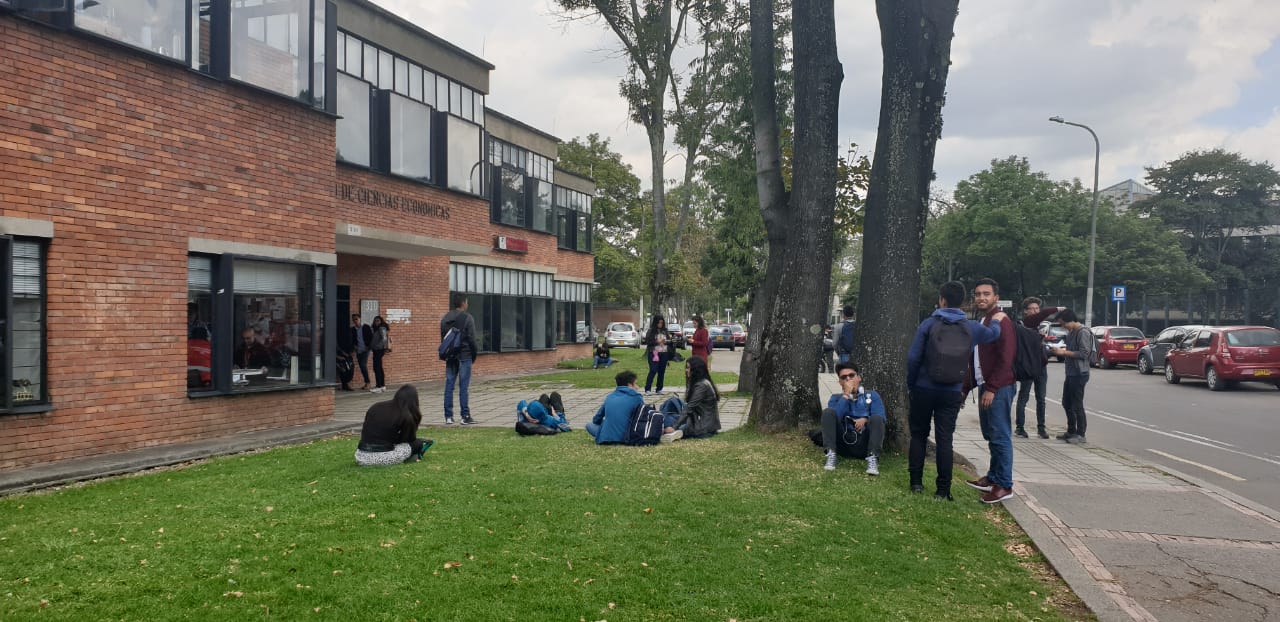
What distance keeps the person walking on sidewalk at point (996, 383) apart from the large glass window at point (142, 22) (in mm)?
9264

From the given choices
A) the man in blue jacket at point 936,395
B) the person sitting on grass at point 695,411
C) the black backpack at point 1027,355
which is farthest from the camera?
the black backpack at point 1027,355

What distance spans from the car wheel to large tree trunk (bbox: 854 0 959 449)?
49.4ft

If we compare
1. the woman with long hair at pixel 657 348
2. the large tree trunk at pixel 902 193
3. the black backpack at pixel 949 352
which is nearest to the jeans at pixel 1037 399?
the large tree trunk at pixel 902 193

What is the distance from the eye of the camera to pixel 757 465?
25.0 ft

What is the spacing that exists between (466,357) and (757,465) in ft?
18.9

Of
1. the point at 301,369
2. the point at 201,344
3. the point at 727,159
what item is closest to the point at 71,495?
the point at 201,344

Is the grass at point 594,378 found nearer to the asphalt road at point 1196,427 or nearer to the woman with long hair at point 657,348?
the woman with long hair at point 657,348

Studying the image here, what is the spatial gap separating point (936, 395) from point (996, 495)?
1.09m

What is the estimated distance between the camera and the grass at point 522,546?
167 inches

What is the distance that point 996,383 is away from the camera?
6.82 metres

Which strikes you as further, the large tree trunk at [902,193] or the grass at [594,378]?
the grass at [594,378]

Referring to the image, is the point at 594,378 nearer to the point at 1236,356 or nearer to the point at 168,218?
the point at 168,218

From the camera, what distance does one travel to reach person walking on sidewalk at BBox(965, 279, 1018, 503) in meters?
6.89

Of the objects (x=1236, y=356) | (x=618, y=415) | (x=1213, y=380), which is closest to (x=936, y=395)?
(x=618, y=415)
